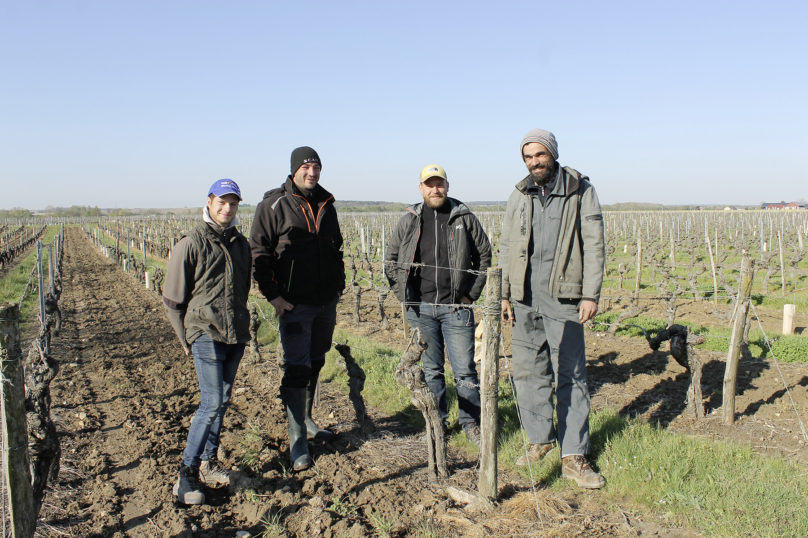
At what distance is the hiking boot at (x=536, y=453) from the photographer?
3.38 m

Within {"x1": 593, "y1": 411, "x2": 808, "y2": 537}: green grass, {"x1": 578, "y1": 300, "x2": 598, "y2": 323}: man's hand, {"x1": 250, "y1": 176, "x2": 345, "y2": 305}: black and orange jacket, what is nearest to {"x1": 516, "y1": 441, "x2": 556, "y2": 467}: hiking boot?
{"x1": 593, "y1": 411, "x2": 808, "y2": 537}: green grass

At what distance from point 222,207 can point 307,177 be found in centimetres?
61

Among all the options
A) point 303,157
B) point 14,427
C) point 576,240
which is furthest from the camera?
point 303,157

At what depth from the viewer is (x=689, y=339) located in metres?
4.49

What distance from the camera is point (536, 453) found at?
339 cm

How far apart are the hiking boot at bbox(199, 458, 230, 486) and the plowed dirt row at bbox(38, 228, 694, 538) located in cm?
7

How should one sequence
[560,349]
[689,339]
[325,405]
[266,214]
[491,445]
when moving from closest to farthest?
[491,445]
[560,349]
[266,214]
[689,339]
[325,405]

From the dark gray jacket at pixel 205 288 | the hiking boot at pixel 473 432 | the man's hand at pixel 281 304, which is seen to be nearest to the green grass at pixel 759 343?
the hiking boot at pixel 473 432

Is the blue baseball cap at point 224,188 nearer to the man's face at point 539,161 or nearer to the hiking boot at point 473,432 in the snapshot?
the man's face at point 539,161

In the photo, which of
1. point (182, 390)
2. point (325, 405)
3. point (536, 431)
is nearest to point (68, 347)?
point (182, 390)

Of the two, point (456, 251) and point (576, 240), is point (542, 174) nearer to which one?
point (576, 240)

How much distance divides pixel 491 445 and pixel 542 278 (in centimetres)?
104

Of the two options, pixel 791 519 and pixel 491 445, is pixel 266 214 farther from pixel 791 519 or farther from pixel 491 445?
pixel 791 519

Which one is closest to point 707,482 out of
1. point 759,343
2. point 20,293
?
point 759,343
